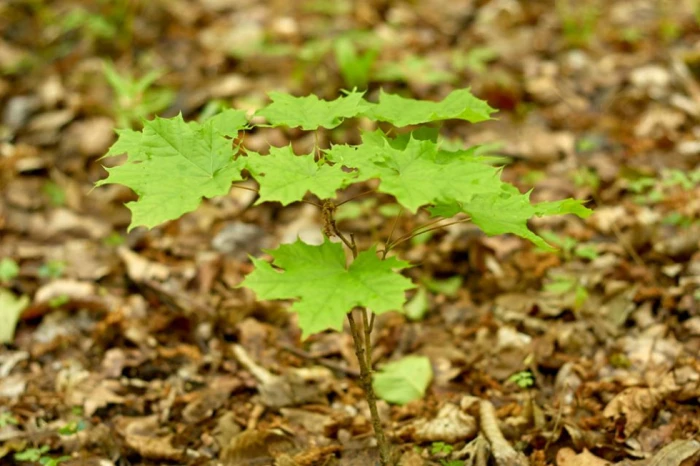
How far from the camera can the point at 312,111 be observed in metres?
1.81

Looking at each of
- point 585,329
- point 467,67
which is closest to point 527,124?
point 467,67

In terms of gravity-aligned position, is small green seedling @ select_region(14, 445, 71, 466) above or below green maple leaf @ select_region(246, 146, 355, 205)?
below

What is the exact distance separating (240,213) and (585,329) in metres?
1.86

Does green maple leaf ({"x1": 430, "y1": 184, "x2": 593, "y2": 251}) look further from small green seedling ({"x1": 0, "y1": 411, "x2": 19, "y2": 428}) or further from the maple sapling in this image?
small green seedling ({"x1": 0, "y1": 411, "x2": 19, "y2": 428})

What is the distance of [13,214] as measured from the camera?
3645 millimetres

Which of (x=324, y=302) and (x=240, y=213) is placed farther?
(x=240, y=213)

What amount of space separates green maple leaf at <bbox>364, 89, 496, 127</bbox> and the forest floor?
1.01 meters

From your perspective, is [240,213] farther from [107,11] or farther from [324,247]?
[107,11]

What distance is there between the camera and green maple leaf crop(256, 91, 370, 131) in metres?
1.75

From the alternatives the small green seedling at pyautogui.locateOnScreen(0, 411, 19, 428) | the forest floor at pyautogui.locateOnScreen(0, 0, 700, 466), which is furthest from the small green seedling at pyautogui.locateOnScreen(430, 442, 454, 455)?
the small green seedling at pyautogui.locateOnScreen(0, 411, 19, 428)

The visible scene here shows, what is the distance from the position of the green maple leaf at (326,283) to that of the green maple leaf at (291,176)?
16 cm

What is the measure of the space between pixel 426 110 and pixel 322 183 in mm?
490

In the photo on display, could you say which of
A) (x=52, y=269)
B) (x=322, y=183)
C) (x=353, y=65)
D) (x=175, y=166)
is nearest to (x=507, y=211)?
(x=322, y=183)

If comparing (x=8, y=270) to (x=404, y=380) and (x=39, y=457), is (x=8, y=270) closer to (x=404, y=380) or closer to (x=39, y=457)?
(x=39, y=457)
